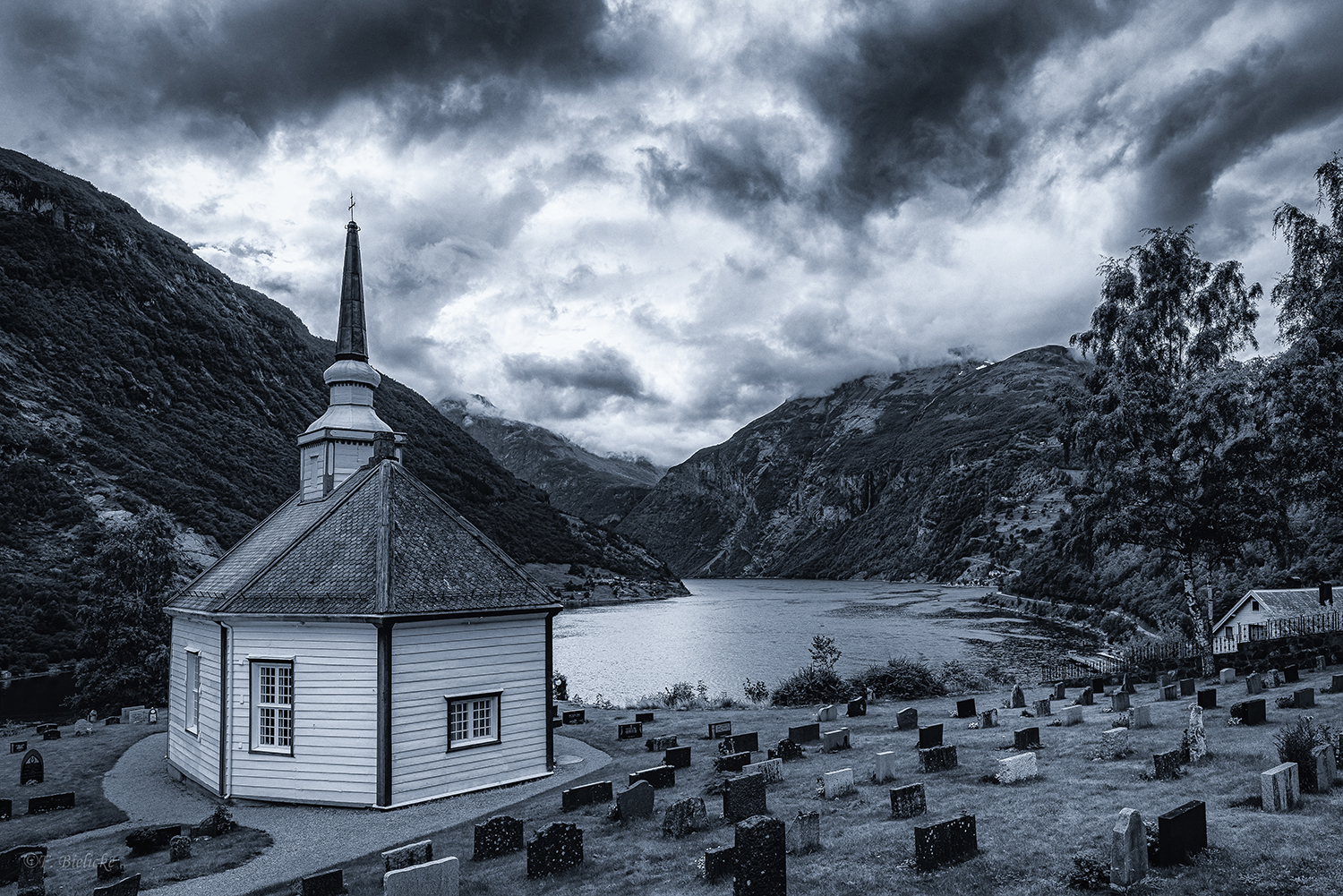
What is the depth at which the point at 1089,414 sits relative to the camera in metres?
29.3

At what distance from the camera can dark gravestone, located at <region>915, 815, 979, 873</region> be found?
10078 millimetres

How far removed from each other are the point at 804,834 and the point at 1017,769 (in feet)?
17.7

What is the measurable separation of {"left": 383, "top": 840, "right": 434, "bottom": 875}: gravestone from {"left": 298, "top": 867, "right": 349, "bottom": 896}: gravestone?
0.70 metres

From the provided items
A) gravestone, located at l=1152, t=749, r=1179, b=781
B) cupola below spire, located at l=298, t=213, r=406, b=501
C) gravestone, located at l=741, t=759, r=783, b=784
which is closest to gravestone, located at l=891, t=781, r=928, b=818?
gravestone, located at l=1152, t=749, r=1179, b=781

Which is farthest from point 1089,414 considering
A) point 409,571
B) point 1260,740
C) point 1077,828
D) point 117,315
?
point 117,315

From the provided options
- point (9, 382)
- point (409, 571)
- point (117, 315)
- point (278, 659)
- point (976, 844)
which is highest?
point (117, 315)

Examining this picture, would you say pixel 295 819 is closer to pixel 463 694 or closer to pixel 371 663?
pixel 371 663

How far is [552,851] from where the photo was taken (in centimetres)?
1197

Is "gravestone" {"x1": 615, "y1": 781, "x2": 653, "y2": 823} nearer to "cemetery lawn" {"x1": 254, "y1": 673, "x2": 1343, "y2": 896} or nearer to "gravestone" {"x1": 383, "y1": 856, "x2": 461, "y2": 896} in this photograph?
"cemetery lawn" {"x1": 254, "y1": 673, "x2": 1343, "y2": 896}

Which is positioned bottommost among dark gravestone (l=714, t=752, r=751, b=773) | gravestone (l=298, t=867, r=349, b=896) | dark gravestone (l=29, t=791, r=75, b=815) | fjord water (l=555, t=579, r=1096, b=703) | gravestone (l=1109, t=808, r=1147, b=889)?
fjord water (l=555, t=579, r=1096, b=703)

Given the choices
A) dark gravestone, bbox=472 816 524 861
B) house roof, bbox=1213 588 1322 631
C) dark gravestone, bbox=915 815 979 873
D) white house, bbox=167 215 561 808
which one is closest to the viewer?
dark gravestone, bbox=915 815 979 873

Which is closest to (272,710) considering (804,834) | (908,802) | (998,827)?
(804,834)

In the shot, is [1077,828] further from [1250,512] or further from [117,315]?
[117,315]

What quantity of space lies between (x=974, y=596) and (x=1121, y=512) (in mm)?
118376
